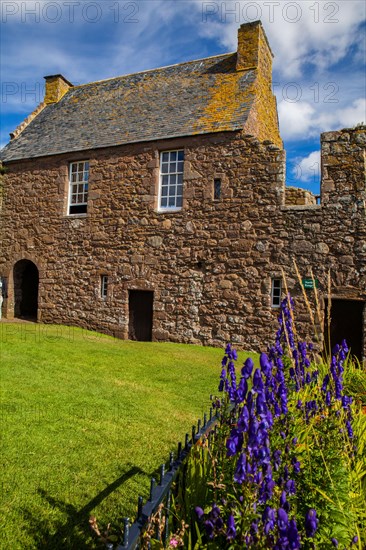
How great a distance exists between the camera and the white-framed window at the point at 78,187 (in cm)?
1603

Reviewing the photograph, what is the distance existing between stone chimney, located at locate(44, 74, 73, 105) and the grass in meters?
13.6

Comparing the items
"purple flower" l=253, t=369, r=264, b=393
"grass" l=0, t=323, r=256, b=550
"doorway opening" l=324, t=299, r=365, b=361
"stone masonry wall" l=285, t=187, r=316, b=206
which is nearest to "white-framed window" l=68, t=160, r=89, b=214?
"grass" l=0, t=323, r=256, b=550

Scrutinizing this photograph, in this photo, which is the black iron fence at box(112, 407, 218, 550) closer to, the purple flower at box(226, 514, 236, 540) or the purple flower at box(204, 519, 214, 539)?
the purple flower at box(204, 519, 214, 539)

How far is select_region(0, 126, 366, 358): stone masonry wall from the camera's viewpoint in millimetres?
11945

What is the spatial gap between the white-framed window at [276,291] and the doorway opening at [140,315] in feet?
14.2

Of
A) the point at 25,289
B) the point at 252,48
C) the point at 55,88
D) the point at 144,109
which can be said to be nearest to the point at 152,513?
the point at 144,109

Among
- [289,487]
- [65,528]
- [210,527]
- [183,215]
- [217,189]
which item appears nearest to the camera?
[210,527]

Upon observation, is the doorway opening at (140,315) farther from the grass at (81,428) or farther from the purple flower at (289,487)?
the purple flower at (289,487)

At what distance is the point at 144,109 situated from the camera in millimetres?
16250

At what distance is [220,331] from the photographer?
1305 cm

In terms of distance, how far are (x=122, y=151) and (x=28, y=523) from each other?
13097mm

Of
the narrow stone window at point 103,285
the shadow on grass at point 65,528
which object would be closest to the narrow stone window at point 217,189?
the narrow stone window at point 103,285

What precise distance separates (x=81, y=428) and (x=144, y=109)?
13486 millimetres

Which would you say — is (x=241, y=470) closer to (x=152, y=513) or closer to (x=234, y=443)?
(x=234, y=443)
